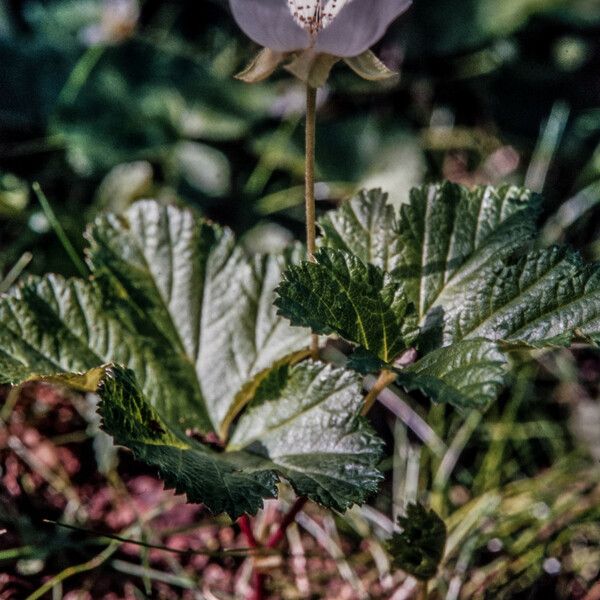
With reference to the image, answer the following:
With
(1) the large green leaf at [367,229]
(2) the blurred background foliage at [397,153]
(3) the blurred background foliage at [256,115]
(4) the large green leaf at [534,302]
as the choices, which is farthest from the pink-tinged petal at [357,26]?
(3) the blurred background foliage at [256,115]

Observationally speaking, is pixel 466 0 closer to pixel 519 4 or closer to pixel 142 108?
pixel 519 4

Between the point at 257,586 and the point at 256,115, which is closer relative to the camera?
the point at 257,586

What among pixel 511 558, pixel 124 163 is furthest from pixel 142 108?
pixel 511 558

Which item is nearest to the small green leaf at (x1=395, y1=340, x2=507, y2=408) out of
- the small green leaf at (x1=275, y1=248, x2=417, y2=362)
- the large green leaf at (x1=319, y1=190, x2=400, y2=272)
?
the small green leaf at (x1=275, y1=248, x2=417, y2=362)

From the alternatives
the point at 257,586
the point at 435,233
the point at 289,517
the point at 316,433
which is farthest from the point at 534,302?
the point at 257,586

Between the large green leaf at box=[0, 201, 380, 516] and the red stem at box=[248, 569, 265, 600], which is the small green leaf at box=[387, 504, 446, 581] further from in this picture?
the red stem at box=[248, 569, 265, 600]

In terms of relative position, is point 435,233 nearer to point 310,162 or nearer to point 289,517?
point 310,162
